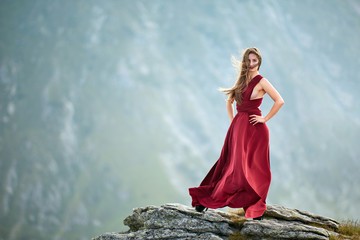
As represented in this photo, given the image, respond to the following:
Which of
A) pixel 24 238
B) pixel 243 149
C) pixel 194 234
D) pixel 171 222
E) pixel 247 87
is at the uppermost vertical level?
pixel 24 238

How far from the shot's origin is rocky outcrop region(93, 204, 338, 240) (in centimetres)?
→ 841

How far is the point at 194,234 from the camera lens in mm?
8641

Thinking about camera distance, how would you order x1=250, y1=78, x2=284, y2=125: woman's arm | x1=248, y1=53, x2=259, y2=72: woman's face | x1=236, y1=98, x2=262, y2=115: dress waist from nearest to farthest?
1. x1=250, y1=78, x2=284, y2=125: woman's arm
2. x1=248, y1=53, x2=259, y2=72: woman's face
3. x1=236, y1=98, x2=262, y2=115: dress waist

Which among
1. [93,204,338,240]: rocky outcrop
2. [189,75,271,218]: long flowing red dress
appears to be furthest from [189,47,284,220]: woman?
[93,204,338,240]: rocky outcrop

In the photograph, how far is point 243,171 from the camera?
8.41m

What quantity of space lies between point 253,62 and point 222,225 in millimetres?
4566

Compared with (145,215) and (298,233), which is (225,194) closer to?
(298,233)

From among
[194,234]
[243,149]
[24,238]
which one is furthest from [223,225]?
[24,238]

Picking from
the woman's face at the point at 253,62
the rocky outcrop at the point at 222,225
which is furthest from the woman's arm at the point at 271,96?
the rocky outcrop at the point at 222,225

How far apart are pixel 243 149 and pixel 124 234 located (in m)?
4.25

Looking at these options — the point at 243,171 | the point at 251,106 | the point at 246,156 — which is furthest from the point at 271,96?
the point at 243,171

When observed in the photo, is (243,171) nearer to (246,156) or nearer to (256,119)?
(246,156)

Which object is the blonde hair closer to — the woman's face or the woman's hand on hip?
the woman's face

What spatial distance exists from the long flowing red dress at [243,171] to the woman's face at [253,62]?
0.92 ft
